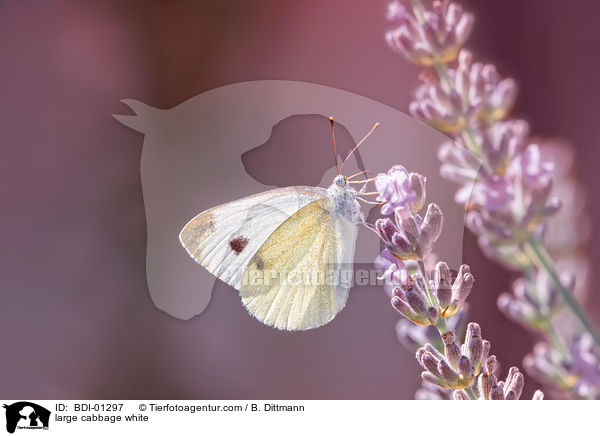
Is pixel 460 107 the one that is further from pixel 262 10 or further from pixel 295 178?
pixel 262 10

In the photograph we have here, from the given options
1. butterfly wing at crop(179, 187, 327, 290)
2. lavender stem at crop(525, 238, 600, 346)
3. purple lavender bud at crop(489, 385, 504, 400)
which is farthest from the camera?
butterfly wing at crop(179, 187, 327, 290)

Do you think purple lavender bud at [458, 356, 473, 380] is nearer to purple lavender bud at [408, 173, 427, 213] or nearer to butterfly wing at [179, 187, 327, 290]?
purple lavender bud at [408, 173, 427, 213]

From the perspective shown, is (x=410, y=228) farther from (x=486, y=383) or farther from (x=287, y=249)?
(x=287, y=249)

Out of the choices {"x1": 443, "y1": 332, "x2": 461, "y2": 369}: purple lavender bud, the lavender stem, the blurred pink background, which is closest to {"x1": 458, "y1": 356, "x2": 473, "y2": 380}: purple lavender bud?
{"x1": 443, "y1": 332, "x2": 461, "y2": 369}: purple lavender bud

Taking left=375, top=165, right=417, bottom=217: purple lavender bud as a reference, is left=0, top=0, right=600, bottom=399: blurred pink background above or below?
above

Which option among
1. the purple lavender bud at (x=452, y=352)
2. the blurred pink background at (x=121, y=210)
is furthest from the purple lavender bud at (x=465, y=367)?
the blurred pink background at (x=121, y=210)

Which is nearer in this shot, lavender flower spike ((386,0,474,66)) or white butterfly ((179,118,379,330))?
lavender flower spike ((386,0,474,66))

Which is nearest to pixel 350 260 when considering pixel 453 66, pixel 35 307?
pixel 453 66
